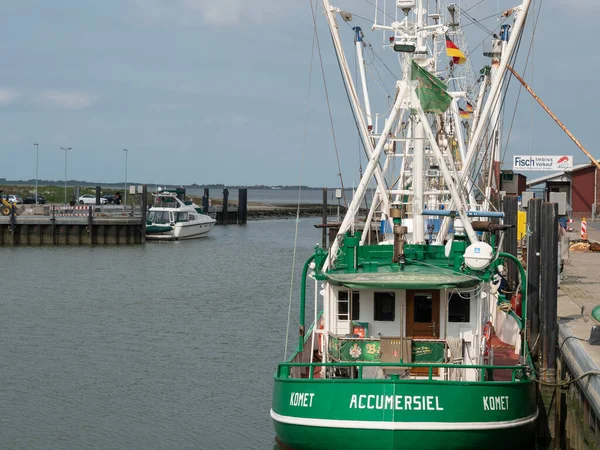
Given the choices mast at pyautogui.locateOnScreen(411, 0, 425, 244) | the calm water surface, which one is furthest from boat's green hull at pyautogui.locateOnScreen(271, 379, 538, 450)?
mast at pyautogui.locateOnScreen(411, 0, 425, 244)

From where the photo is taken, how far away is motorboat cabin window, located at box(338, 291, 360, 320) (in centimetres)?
1880

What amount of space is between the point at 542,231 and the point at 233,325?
1526 cm

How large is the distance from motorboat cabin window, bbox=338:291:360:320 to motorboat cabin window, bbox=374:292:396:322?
36cm

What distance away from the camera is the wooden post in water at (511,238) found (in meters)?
29.5

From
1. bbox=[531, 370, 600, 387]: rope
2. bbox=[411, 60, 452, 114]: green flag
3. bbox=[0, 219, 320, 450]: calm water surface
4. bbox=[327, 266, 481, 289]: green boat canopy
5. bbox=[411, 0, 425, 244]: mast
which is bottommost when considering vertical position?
bbox=[0, 219, 320, 450]: calm water surface

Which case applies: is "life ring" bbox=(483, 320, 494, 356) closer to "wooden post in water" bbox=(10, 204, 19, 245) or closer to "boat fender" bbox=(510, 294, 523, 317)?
"boat fender" bbox=(510, 294, 523, 317)

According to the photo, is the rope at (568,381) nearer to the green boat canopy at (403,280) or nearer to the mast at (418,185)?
the green boat canopy at (403,280)

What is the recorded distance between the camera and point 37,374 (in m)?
26.8

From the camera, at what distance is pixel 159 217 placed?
7925cm

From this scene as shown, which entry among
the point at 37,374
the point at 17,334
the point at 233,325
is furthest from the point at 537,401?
the point at 17,334

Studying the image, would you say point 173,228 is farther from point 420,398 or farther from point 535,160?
point 420,398

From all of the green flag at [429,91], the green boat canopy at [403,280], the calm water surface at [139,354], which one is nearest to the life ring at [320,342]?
the green boat canopy at [403,280]

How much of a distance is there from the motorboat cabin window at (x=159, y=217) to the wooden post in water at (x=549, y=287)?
58.4m

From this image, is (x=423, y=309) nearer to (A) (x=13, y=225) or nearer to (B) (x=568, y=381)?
(B) (x=568, y=381)
